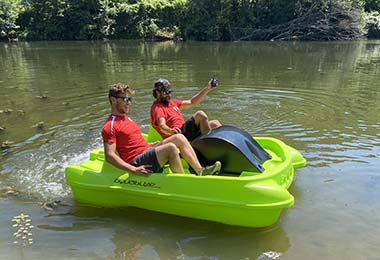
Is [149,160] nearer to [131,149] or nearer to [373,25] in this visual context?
[131,149]

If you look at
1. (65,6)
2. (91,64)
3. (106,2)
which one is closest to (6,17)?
(65,6)

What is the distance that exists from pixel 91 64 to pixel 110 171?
14173 millimetres

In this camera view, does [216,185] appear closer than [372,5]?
Yes

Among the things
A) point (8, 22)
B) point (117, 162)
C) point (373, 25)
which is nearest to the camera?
point (117, 162)

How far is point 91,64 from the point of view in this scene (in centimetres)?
1775

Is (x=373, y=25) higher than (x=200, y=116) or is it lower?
higher

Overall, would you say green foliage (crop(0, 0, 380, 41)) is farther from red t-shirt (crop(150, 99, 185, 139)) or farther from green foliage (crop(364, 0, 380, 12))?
red t-shirt (crop(150, 99, 185, 139))

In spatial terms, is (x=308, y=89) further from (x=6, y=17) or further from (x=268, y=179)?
(x=6, y=17)

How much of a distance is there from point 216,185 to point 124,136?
119cm

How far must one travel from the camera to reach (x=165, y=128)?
5082 mm

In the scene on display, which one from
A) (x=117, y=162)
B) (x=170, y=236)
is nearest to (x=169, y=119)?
(x=117, y=162)

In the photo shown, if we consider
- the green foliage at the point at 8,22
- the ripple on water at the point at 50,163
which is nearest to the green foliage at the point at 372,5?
the green foliage at the point at 8,22

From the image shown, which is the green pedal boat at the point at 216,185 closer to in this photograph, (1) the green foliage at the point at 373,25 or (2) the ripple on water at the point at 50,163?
(2) the ripple on water at the point at 50,163

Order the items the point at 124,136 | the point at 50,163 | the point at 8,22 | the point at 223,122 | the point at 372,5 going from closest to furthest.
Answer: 1. the point at 124,136
2. the point at 50,163
3. the point at 223,122
4. the point at 372,5
5. the point at 8,22
